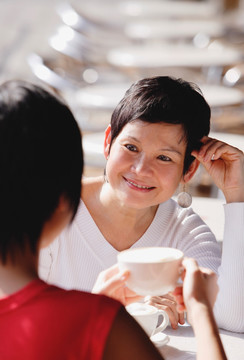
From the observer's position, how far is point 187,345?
1.17 m

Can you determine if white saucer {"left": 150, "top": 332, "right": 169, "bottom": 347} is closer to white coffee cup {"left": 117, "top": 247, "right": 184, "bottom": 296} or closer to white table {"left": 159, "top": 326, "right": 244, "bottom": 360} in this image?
white table {"left": 159, "top": 326, "right": 244, "bottom": 360}

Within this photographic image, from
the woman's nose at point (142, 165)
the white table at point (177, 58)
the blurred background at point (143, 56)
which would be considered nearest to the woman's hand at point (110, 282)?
the woman's nose at point (142, 165)

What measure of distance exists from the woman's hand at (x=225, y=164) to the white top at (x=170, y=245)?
5 cm

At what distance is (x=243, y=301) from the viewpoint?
4.54 ft

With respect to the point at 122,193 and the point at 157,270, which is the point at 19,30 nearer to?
the point at 122,193

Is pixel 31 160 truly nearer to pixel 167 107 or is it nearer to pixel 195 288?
pixel 195 288

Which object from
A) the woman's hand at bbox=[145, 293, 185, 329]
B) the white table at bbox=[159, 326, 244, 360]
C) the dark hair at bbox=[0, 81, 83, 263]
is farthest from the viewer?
the woman's hand at bbox=[145, 293, 185, 329]

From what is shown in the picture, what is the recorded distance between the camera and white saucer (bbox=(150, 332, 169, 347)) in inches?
44.7

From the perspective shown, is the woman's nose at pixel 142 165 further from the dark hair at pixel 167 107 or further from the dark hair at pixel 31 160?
the dark hair at pixel 31 160

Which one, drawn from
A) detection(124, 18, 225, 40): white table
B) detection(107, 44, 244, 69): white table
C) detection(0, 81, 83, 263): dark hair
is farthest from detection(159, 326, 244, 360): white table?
detection(124, 18, 225, 40): white table

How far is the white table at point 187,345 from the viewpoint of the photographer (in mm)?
1129

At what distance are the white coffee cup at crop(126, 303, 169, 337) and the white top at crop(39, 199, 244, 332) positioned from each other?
0.72 ft

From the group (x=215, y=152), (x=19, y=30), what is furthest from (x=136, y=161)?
(x=19, y=30)

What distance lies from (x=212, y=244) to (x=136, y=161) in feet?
1.03
